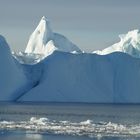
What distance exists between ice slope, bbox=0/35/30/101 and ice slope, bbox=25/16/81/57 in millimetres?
16623

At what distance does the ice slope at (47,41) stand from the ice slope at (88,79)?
13474 millimetres

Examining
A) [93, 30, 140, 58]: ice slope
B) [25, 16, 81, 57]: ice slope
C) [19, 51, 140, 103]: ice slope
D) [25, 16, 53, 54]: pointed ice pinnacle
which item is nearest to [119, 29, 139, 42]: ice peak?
[93, 30, 140, 58]: ice slope

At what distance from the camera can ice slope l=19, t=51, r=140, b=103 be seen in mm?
88562

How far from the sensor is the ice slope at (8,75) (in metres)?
85.5

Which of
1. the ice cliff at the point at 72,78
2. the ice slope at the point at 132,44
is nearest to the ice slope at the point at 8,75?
the ice cliff at the point at 72,78

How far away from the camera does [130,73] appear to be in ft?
303

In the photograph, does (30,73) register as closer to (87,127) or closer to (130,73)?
(130,73)

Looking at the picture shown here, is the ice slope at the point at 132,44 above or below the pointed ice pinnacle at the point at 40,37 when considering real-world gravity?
below

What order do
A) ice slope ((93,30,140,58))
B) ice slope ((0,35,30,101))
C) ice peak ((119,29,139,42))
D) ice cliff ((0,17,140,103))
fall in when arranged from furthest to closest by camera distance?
1. ice peak ((119,29,139,42))
2. ice slope ((93,30,140,58))
3. ice cliff ((0,17,140,103))
4. ice slope ((0,35,30,101))

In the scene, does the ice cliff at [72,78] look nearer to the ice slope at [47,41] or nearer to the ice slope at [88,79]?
the ice slope at [88,79]

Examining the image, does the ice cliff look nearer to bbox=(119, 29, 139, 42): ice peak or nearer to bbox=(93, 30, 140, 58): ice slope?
bbox=(93, 30, 140, 58): ice slope

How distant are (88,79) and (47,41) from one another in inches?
783

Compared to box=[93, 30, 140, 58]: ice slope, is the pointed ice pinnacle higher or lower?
higher

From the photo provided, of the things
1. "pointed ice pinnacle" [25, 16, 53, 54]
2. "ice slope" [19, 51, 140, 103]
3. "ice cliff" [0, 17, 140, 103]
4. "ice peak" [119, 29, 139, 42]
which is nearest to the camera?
"ice cliff" [0, 17, 140, 103]
